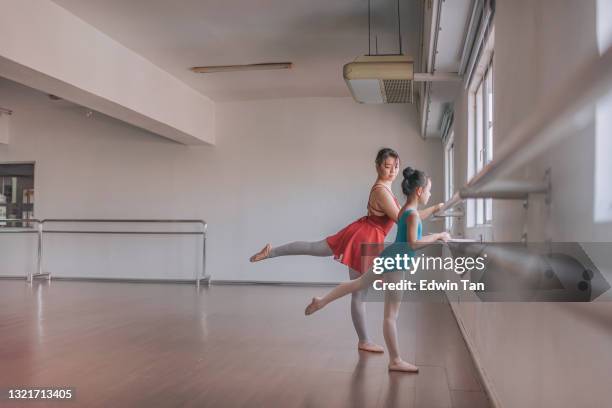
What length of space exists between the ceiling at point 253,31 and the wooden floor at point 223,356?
96.2 inches

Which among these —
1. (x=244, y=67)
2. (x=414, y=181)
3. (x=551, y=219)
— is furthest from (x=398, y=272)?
(x=244, y=67)

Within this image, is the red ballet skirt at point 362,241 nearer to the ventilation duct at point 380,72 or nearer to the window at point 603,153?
the ventilation duct at point 380,72

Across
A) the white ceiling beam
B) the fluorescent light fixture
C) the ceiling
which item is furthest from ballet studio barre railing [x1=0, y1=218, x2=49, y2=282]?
the fluorescent light fixture

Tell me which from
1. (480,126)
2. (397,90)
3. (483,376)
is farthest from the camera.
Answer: (397,90)

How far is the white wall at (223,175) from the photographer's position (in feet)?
26.1

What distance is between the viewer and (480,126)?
4230mm

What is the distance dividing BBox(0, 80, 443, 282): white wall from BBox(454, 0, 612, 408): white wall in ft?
17.3

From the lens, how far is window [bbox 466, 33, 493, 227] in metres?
3.72

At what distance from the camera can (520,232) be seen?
1.96 m

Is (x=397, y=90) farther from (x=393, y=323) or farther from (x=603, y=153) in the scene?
(x=603, y=153)

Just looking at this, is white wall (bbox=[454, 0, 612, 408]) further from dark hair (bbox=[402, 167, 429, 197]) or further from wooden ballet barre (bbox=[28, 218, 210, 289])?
wooden ballet barre (bbox=[28, 218, 210, 289])

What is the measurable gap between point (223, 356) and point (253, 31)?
2973mm

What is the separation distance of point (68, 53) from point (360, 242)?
9.54 feet

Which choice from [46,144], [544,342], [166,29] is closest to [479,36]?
[544,342]
